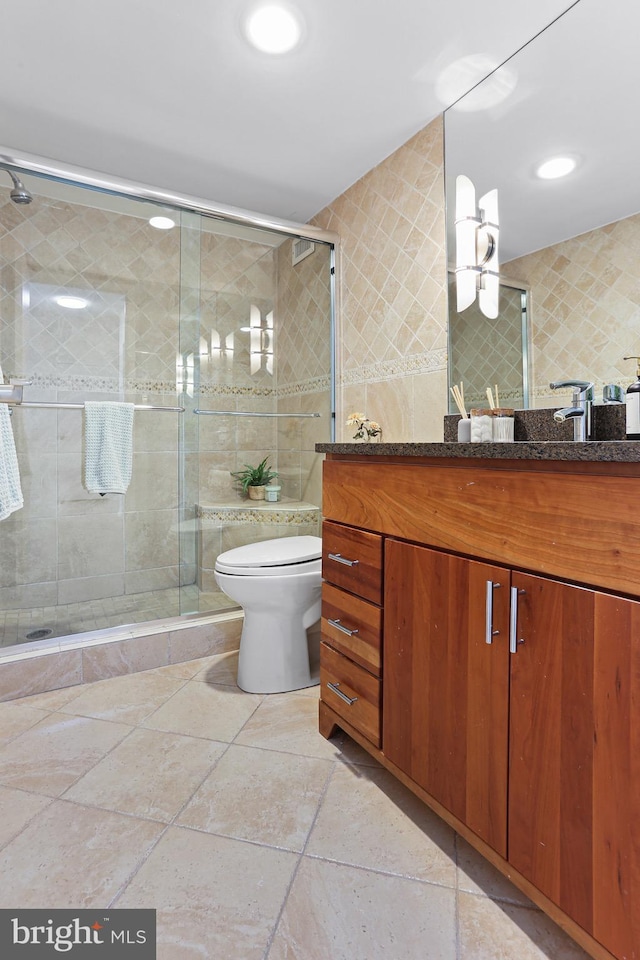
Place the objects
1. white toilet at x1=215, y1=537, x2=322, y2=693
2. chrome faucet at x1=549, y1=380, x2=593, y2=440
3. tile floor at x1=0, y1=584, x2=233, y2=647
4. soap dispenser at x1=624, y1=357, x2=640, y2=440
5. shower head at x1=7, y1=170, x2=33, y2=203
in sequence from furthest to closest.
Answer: tile floor at x1=0, y1=584, x2=233, y2=647, shower head at x1=7, y1=170, x2=33, y2=203, white toilet at x1=215, y1=537, x2=322, y2=693, chrome faucet at x1=549, y1=380, x2=593, y2=440, soap dispenser at x1=624, y1=357, x2=640, y2=440

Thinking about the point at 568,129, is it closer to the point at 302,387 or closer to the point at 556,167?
the point at 556,167

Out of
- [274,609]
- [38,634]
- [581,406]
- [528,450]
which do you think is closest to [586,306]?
[581,406]

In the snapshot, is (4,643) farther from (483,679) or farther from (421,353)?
(421,353)

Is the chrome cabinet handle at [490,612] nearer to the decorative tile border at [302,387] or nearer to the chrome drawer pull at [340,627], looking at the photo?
the chrome drawer pull at [340,627]

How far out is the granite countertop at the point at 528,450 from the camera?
28.9 inches

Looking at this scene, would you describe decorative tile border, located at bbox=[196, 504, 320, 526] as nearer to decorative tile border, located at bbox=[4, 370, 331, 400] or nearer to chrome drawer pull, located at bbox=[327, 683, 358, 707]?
decorative tile border, located at bbox=[4, 370, 331, 400]

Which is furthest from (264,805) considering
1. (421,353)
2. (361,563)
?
(421,353)

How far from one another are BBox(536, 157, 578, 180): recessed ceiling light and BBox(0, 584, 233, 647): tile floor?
1996 mm

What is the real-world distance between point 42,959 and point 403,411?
1.82m

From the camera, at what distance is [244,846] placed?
1133 millimetres

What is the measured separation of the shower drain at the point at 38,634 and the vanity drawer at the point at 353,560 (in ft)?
4.29

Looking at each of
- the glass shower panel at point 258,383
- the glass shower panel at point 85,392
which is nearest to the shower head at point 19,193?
the glass shower panel at point 85,392

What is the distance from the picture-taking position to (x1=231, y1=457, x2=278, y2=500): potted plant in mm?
2473

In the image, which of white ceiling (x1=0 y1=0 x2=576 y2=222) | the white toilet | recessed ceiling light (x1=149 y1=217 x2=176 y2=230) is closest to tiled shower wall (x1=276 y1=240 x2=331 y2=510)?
white ceiling (x1=0 y1=0 x2=576 y2=222)
